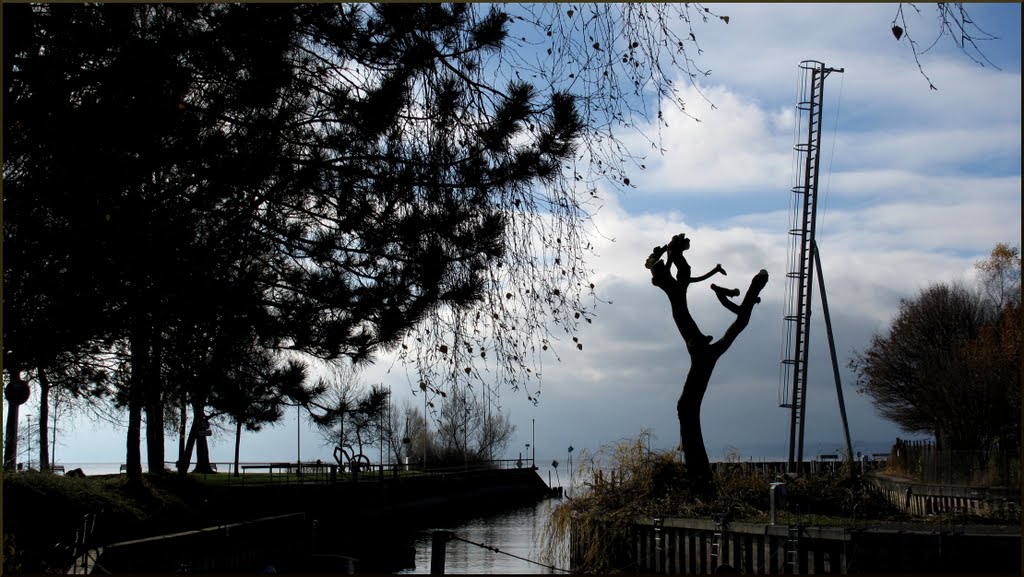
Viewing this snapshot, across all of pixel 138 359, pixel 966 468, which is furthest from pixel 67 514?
pixel 966 468

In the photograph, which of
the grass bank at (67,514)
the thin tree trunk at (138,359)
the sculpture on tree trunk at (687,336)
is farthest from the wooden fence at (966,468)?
the thin tree trunk at (138,359)

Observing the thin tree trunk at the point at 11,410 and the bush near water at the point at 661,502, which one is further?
the bush near water at the point at 661,502

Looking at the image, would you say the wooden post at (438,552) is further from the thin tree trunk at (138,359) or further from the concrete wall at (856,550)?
the concrete wall at (856,550)

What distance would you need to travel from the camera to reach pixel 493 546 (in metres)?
20.7

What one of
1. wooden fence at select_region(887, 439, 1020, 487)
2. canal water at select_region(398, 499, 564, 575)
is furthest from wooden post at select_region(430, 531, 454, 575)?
wooden fence at select_region(887, 439, 1020, 487)

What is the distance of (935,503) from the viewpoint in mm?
26297

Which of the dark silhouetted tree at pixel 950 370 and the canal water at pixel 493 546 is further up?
the dark silhouetted tree at pixel 950 370

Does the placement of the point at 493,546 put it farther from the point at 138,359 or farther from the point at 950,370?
the point at 950,370

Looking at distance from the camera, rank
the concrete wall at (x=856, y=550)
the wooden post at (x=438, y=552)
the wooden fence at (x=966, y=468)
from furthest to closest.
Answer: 1. the wooden fence at (x=966, y=468)
2. the concrete wall at (x=856, y=550)
3. the wooden post at (x=438, y=552)

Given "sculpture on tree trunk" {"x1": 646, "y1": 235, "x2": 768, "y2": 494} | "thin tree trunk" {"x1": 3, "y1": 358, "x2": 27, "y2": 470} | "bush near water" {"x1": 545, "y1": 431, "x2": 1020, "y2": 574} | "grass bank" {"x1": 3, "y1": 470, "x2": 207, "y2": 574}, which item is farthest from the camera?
"sculpture on tree trunk" {"x1": 646, "y1": 235, "x2": 768, "y2": 494}

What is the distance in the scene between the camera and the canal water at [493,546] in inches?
902

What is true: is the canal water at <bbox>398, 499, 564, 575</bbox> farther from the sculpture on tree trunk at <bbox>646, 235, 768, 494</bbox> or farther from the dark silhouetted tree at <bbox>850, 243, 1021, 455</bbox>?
the dark silhouetted tree at <bbox>850, 243, 1021, 455</bbox>

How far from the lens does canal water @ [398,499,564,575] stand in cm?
2291

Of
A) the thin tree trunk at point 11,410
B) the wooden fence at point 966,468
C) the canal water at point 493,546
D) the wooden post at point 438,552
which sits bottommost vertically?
the canal water at point 493,546
